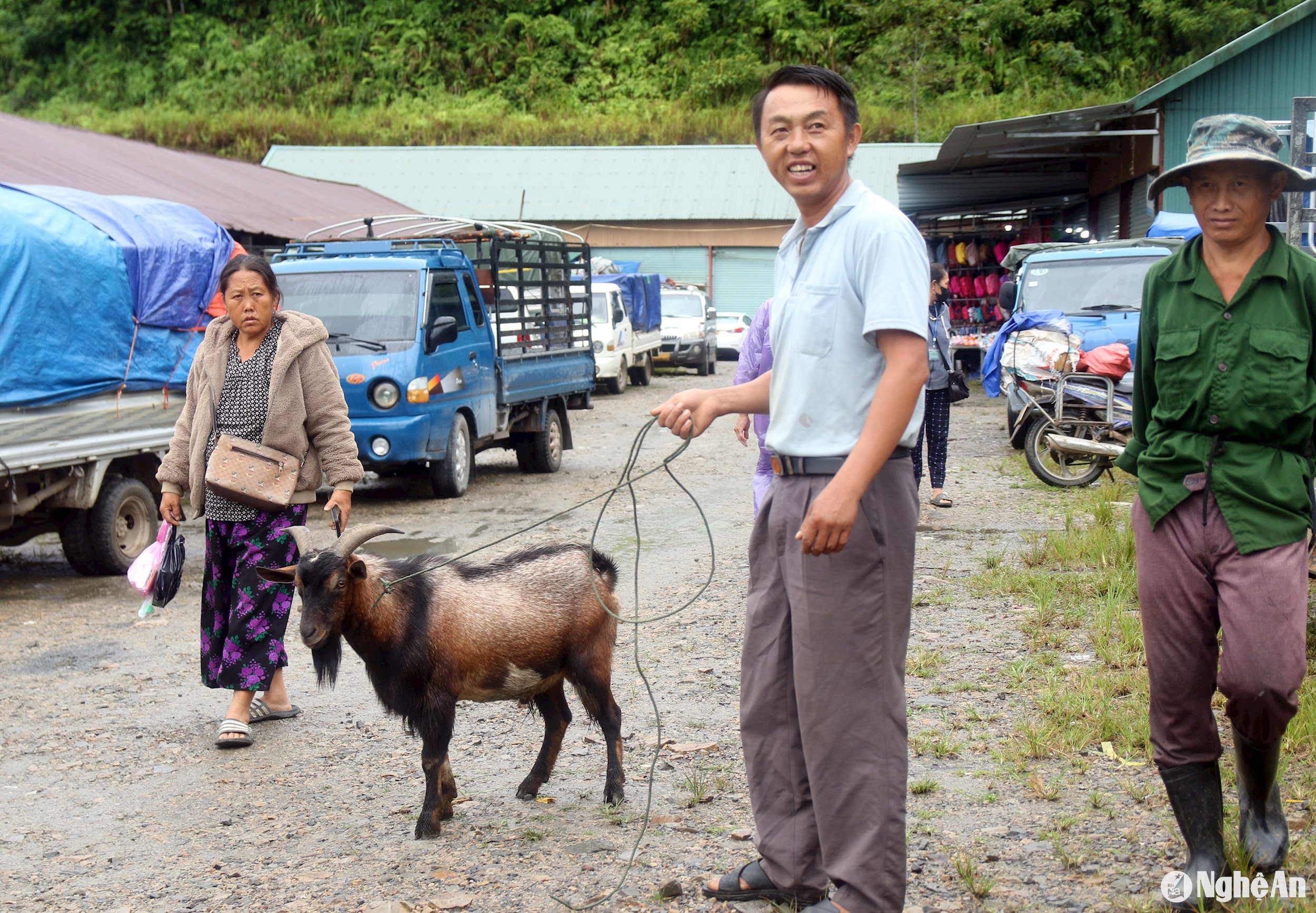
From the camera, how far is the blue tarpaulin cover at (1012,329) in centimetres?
1267

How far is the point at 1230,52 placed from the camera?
66.7ft

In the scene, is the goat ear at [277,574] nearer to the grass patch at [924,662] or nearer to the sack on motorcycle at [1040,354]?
the grass patch at [924,662]

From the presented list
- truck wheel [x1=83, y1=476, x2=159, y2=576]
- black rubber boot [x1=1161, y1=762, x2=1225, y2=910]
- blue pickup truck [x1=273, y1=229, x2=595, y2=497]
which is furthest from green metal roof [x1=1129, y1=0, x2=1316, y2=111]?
black rubber boot [x1=1161, y1=762, x2=1225, y2=910]

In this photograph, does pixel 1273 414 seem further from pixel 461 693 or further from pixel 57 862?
pixel 57 862

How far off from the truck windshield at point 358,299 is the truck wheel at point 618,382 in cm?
1156

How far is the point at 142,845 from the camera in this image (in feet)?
14.3

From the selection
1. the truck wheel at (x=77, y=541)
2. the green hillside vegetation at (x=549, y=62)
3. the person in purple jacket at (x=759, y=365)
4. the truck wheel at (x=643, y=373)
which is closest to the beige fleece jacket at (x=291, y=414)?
the person in purple jacket at (x=759, y=365)

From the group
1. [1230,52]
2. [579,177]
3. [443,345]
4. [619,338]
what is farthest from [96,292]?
[579,177]

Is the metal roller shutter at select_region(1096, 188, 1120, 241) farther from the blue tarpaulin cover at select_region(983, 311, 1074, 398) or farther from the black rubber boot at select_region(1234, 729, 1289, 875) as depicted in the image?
the black rubber boot at select_region(1234, 729, 1289, 875)

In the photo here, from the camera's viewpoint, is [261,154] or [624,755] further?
[261,154]

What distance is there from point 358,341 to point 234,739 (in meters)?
6.72

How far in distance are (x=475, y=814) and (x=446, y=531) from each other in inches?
232

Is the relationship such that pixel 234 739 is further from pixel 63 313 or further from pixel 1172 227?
pixel 1172 227

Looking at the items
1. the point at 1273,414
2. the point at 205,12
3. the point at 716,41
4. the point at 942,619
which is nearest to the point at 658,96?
the point at 716,41
